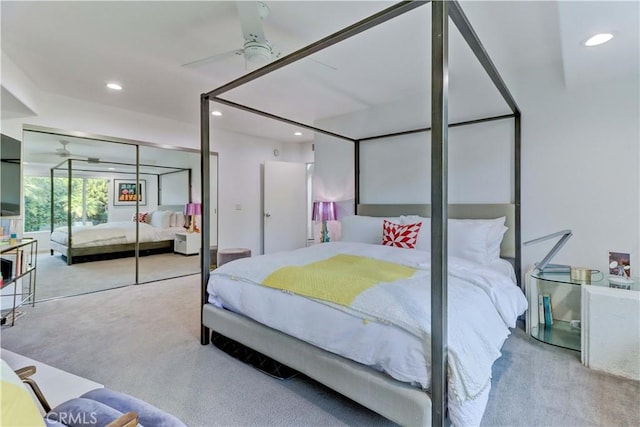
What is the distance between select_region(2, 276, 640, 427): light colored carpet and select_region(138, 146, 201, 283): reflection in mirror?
1.66 m

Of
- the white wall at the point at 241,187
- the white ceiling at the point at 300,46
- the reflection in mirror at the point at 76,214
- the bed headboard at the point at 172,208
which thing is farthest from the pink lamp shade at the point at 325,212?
the reflection in mirror at the point at 76,214

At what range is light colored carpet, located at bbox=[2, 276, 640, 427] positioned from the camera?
5.33ft

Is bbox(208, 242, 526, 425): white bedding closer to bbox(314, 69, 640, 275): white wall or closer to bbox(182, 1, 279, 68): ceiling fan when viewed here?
bbox(314, 69, 640, 275): white wall

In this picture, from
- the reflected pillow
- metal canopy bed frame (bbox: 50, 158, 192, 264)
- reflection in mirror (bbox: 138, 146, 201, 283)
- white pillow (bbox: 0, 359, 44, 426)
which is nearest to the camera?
white pillow (bbox: 0, 359, 44, 426)

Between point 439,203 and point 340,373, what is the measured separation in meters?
1.01

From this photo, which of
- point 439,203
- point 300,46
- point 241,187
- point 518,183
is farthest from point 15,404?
point 241,187

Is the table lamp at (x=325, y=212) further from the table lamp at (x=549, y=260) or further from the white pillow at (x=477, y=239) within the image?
the table lamp at (x=549, y=260)

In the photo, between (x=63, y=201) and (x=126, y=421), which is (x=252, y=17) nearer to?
(x=126, y=421)

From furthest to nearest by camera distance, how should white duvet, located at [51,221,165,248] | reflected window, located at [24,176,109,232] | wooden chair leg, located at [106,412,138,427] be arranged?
white duvet, located at [51,221,165,248] < reflected window, located at [24,176,109,232] < wooden chair leg, located at [106,412,138,427]

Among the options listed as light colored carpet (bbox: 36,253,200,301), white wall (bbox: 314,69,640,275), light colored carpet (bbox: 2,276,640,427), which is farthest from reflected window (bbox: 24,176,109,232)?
white wall (bbox: 314,69,640,275)

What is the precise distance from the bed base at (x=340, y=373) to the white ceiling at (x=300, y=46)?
211 cm

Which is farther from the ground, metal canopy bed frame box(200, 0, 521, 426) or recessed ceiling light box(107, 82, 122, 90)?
recessed ceiling light box(107, 82, 122, 90)

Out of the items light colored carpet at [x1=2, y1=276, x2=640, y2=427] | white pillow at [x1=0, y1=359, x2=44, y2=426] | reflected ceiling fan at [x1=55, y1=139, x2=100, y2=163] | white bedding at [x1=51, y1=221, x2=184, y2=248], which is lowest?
light colored carpet at [x1=2, y1=276, x2=640, y2=427]

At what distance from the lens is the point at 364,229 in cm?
350
